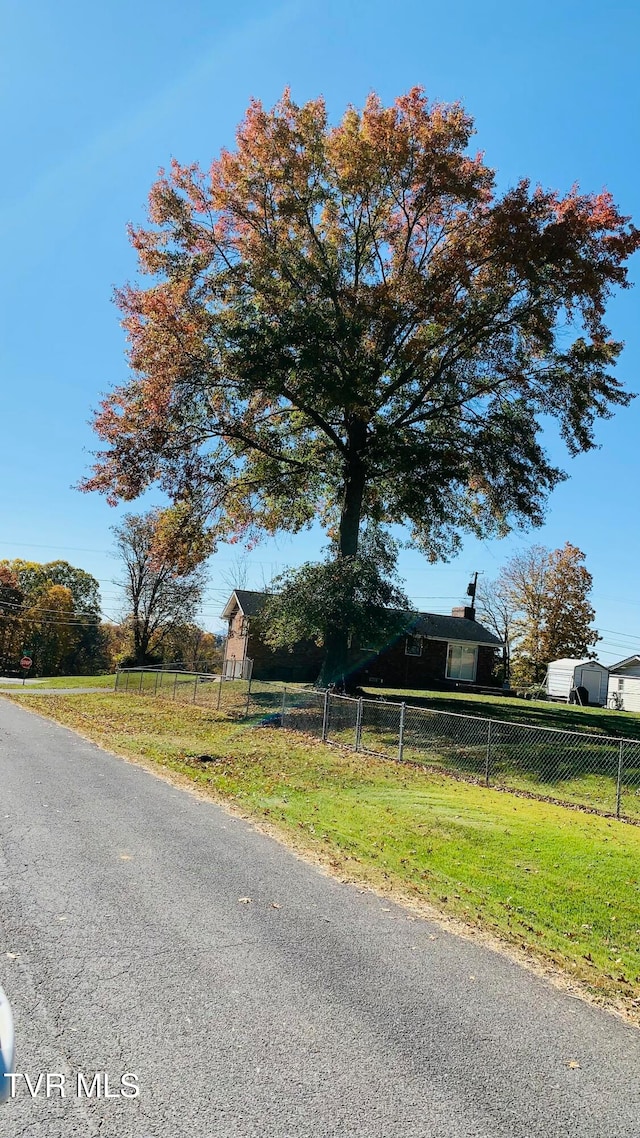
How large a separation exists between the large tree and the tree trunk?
0.08 metres

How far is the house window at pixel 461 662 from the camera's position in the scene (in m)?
41.5

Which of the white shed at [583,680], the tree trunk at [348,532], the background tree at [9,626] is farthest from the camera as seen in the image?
the background tree at [9,626]

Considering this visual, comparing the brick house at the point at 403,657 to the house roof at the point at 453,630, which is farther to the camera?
the house roof at the point at 453,630

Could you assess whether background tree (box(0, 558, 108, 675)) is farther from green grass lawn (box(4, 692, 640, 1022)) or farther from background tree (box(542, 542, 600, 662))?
green grass lawn (box(4, 692, 640, 1022))

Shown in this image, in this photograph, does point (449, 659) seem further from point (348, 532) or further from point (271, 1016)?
point (271, 1016)

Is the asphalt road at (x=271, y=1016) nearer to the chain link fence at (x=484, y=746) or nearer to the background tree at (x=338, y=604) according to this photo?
the chain link fence at (x=484, y=746)

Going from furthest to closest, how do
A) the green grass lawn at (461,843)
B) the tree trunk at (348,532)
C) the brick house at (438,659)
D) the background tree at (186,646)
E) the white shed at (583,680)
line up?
the background tree at (186,646) → the white shed at (583,680) → the brick house at (438,659) → the tree trunk at (348,532) → the green grass lawn at (461,843)

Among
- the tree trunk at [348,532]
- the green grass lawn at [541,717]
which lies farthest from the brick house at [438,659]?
the tree trunk at [348,532]

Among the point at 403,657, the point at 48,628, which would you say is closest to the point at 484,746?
the point at 403,657

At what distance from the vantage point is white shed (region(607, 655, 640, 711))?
4466 cm

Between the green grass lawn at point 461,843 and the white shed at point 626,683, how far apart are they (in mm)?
33789

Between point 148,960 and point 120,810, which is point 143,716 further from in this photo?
point 148,960

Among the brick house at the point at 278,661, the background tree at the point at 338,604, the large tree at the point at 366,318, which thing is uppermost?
the large tree at the point at 366,318

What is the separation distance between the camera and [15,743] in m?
15.0
